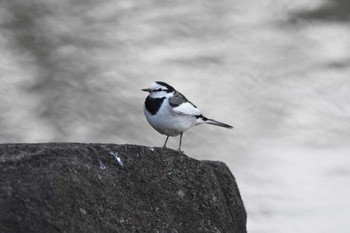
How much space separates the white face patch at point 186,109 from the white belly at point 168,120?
51mm

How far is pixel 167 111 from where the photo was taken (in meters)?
9.91

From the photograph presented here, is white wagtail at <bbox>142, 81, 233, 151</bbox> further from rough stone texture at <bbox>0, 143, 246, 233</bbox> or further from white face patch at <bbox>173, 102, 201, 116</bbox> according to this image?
rough stone texture at <bbox>0, 143, 246, 233</bbox>

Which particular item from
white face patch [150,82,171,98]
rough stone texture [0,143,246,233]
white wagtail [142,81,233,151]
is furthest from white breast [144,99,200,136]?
rough stone texture [0,143,246,233]

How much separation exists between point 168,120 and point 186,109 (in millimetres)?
251

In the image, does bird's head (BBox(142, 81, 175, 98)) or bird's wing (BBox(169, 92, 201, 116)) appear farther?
bird's head (BBox(142, 81, 175, 98))

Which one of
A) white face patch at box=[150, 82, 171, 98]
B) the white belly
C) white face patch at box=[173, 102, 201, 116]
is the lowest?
the white belly

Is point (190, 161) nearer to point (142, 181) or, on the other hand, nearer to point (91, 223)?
point (142, 181)

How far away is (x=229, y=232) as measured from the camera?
8.23 metres

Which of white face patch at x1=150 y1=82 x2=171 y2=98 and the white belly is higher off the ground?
white face patch at x1=150 y1=82 x2=171 y2=98

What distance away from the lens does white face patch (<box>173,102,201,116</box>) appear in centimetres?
998

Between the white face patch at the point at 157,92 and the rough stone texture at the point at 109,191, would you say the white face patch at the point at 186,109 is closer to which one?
the white face patch at the point at 157,92

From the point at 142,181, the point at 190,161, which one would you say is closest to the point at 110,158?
the point at 142,181

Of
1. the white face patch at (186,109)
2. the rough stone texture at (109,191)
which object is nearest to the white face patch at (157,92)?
the white face patch at (186,109)

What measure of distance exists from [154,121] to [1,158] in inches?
115
